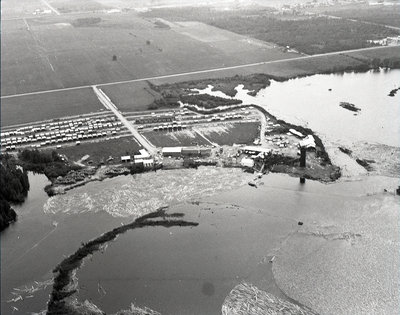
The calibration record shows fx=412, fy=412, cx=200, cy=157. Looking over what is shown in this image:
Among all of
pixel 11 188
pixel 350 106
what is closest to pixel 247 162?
pixel 350 106

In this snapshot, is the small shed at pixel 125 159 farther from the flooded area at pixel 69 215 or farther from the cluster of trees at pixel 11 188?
the cluster of trees at pixel 11 188

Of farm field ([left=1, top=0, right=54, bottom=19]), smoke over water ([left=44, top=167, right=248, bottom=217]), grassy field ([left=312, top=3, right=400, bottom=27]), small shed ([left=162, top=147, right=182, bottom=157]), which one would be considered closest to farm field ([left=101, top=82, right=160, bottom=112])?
small shed ([left=162, top=147, right=182, bottom=157])

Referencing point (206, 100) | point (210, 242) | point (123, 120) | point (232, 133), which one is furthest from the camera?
point (206, 100)

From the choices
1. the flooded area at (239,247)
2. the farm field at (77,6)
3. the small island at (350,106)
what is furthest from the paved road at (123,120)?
the farm field at (77,6)

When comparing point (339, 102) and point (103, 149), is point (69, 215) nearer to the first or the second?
point (103, 149)

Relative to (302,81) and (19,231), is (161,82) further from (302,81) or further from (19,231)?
(19,231)

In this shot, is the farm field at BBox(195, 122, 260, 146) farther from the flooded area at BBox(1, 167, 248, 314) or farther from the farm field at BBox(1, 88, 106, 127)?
the farm field at BBox(1, 88, 106, 127)
